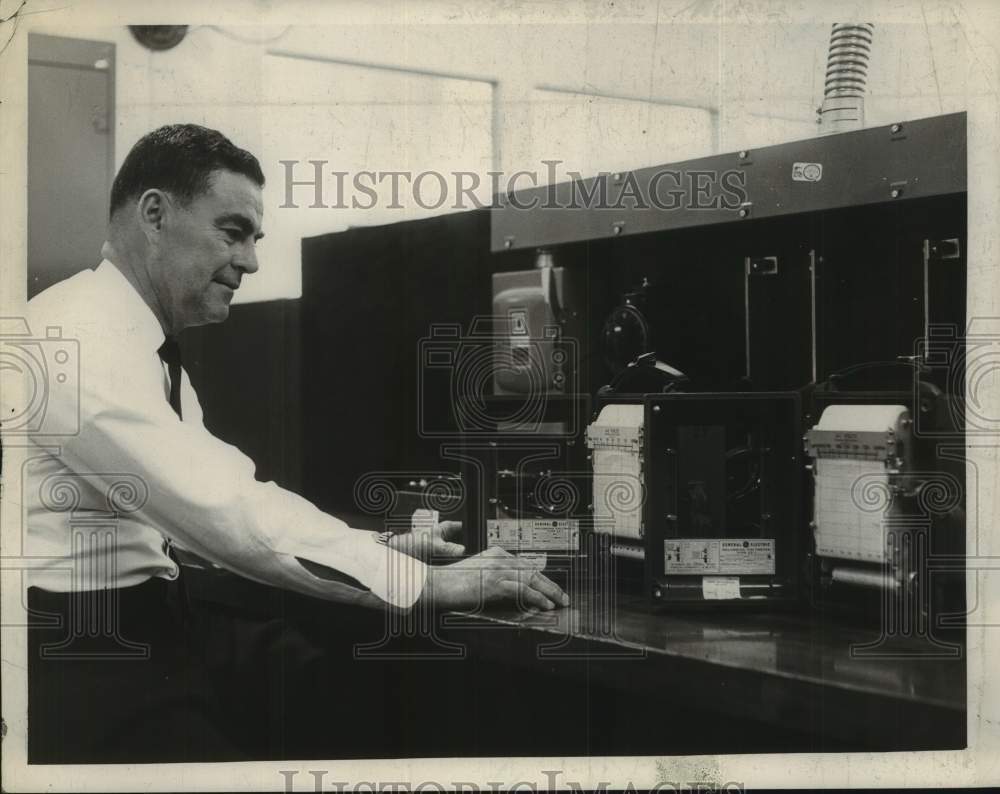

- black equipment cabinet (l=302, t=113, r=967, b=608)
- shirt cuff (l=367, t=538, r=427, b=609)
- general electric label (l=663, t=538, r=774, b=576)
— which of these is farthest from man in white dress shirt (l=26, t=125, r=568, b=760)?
general electric label (l=663, t=538, r=774, b=576)

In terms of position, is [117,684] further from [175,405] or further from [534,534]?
[534,534]

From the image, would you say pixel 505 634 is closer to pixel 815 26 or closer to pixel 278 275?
pixel 278 275

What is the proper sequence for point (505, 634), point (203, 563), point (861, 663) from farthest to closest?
point (203, 563) < point (505, 634) < point (861, 663)

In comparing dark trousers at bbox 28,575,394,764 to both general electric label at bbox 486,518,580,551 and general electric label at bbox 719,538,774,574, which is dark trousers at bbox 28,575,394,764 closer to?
general electric label at bbox 486,518,580,551

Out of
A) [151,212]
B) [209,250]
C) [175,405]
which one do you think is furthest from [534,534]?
[151,212]

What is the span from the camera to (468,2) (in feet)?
7.39

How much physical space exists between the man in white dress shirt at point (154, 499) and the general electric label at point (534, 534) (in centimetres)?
4

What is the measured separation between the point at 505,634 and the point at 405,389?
1.96 ft

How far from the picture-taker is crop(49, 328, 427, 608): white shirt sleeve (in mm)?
2207

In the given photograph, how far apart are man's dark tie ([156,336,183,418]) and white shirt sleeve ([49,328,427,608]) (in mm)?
21

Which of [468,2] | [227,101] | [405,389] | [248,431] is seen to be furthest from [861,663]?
[227,101]

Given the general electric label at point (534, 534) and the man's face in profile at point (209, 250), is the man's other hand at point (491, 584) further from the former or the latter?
the man's face in profile at point (209, 250)

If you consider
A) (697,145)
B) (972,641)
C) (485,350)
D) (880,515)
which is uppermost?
(697,145)

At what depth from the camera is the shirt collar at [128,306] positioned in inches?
88.7
